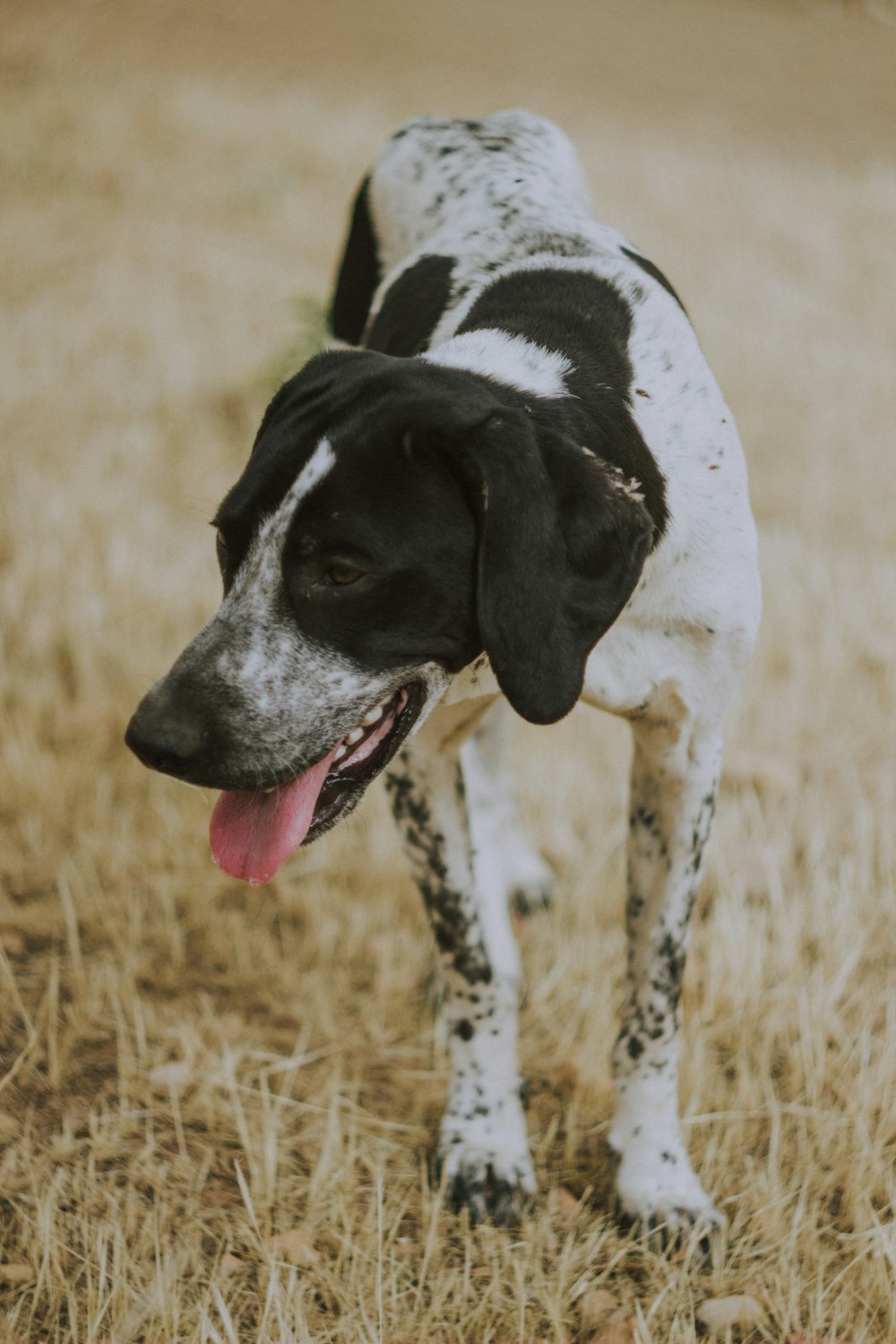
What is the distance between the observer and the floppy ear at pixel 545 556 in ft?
6.64

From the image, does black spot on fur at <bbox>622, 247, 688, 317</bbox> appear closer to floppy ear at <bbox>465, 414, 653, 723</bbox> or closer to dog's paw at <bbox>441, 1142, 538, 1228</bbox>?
floppy ear at <bbox>465, 414, 653, 723</bbox>

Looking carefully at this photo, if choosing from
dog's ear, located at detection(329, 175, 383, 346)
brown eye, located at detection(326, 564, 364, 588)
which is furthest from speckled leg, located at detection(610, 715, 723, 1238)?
dog's ear, located at detection(329, 175, 383, 346)

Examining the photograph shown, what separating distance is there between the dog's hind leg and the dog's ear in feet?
4.54

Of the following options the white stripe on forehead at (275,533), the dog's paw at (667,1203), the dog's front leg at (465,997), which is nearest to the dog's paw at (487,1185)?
the dog's front leg at (465,997)

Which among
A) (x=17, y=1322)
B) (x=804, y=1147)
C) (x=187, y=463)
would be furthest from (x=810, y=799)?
(x=187, y=463)

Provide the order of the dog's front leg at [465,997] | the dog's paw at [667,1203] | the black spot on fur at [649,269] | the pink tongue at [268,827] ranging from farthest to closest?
the black spot on fur at [649,269], the dog's front leg at [465,997], the dog's paw at [667,1203], the pink tongue at [268,827]

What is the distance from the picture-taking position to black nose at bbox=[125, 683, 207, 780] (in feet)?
6.85

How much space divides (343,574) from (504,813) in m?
1.85

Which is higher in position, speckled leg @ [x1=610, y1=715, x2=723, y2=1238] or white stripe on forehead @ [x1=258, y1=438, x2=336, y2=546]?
white stripe on forehead @ [x1=258, y1=438, x2=336, y2=546]

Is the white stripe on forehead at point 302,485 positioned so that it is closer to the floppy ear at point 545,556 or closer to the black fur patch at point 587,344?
the floppy ear at point 545,556

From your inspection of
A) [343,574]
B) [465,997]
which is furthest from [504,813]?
[343,574]

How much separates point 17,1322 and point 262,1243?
1.46ft

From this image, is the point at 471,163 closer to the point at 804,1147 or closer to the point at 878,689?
the point at 878,689

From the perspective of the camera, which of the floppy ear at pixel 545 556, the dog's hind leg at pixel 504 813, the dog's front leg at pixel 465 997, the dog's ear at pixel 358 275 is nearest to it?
the floppy ear at pixel 545 556
